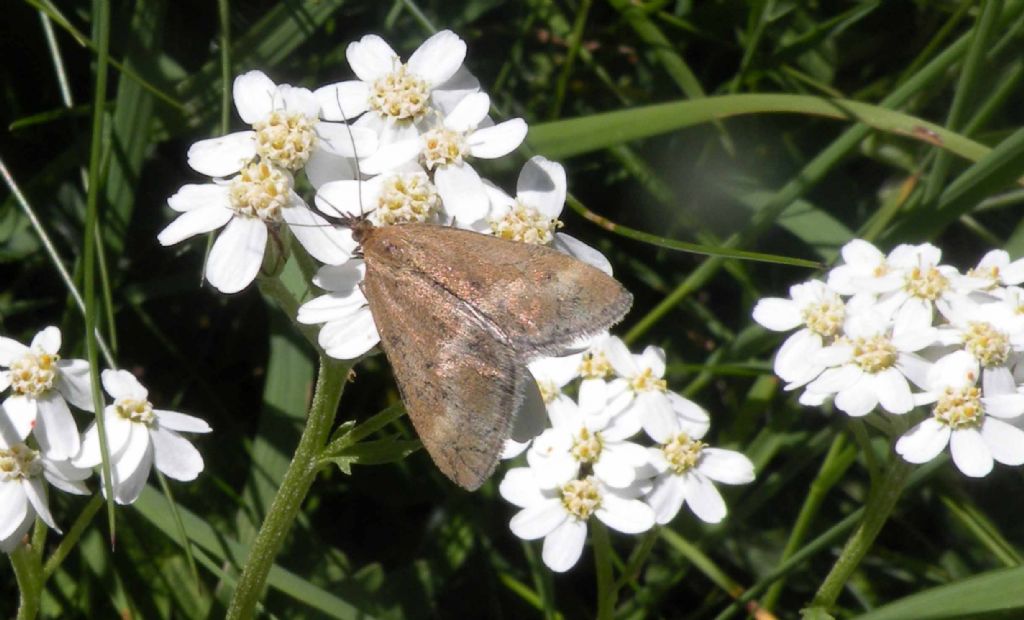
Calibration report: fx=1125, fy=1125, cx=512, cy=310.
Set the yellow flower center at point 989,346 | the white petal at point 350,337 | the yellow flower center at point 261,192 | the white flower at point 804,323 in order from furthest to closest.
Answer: the white flower at point 804,323, the yellow flower center at point 989,346, the yellow flower center at point 261,192, the white petal at point 350,337

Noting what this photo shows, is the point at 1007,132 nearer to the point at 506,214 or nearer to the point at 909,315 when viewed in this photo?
the point at 909,315

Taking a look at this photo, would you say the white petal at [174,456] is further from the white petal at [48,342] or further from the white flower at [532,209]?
the white flower at [532,209]

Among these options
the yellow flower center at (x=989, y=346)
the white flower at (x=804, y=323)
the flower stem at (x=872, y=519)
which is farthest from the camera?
the white flower at (x=804, y=323)

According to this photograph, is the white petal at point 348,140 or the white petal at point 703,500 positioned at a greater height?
the white petal at point 348,140

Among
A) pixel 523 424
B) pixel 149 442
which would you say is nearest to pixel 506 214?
pixel 523 424

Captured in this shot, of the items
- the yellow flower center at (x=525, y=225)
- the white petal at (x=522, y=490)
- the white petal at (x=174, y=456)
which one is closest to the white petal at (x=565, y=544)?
the white petal at (x=522, y=490)

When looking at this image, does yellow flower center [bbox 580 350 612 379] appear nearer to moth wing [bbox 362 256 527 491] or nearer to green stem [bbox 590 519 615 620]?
green stem [bbox 590 519 615 620]

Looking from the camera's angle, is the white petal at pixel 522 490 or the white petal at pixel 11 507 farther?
the white petal at pixel 522 490
